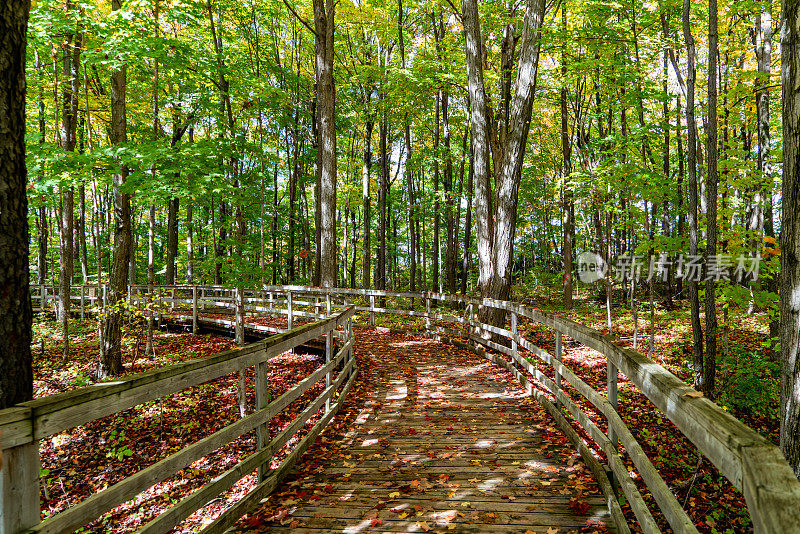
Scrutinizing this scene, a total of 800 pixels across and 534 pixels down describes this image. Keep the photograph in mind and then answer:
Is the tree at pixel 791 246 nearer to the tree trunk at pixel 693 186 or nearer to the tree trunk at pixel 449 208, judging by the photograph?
the tree trunk at pixel 693 186

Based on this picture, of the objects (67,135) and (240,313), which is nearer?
(67,135)

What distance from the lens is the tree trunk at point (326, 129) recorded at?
12914 millimetres

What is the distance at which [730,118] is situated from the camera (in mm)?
12578

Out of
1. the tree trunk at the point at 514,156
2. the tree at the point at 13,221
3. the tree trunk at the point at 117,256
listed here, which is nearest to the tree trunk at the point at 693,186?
the tree trunk at the point at 514,156

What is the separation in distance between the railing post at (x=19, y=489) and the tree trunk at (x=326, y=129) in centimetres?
1169

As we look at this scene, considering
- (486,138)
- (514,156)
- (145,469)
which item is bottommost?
(145,469)

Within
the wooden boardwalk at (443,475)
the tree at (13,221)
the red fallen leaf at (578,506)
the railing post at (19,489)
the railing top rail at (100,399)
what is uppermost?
the tree at (13,221)

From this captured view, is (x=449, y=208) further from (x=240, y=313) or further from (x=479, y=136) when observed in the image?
(x=240, y=313)

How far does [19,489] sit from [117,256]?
352 inches

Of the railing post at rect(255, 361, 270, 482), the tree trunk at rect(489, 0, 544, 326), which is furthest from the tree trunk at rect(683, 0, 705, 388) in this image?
the railing post at rect(255, 361, 270, 482)

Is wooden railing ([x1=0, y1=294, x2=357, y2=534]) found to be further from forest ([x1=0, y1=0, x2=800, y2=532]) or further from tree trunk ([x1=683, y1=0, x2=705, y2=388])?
tree trunk ([x1=683, y1=0, x2=705, y2=388])

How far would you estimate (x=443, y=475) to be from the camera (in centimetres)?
389

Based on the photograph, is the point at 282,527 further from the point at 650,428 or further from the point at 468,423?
the point at 650,428

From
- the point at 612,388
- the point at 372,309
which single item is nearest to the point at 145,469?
the point at 612,388
